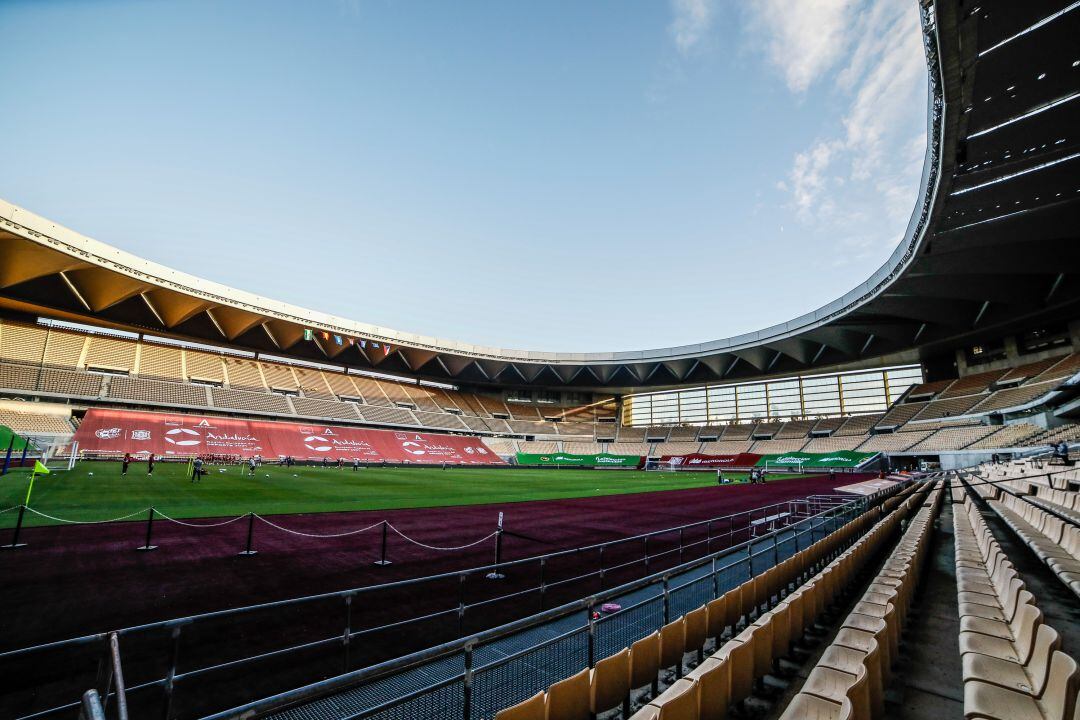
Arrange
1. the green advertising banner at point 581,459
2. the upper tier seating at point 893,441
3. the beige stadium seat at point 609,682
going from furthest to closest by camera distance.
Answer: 1. the green advertising banner at point 581,459
2. the upper tier seating at point 893,441
3. the beige stadium seat at point 609,682

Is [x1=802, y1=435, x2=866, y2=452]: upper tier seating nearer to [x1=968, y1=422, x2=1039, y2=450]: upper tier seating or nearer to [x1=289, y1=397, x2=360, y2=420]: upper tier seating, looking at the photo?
[x1=968, y1=422, x2=1039, y2=450]: upper tier seating

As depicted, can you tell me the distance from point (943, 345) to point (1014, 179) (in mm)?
33822

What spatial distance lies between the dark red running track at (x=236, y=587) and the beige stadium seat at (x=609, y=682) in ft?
9.08

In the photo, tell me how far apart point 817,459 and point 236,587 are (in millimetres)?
49698

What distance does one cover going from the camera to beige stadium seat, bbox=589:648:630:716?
10.3 feet

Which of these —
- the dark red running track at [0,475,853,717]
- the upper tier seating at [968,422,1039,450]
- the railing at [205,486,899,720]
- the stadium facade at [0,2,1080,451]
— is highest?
the stadium facade at [0,2,1080,451]

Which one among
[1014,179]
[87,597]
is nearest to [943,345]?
[1014,179]

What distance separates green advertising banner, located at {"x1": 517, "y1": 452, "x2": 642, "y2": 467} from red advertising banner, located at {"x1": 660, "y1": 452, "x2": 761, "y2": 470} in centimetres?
399

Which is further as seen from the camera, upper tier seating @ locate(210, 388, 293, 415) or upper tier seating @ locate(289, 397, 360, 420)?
upper tier seating @ locate(289, 397, 360, 420)

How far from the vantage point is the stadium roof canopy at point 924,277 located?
1241 centimetres

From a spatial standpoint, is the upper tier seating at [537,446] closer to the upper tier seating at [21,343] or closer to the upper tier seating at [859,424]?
the upper tier seating at [859,424]

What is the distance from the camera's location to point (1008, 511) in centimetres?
1130

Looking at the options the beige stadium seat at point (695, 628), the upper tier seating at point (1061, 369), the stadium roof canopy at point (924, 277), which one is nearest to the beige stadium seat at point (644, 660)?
the beige stadium seat at point (695, 628)

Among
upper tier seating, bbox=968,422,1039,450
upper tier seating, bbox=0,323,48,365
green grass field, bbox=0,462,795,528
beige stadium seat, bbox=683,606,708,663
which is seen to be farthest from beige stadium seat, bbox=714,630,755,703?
upper tier seating, bbox=0,323,48,365
